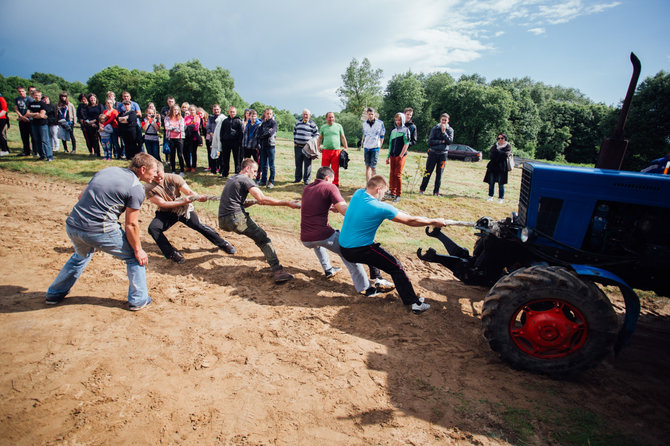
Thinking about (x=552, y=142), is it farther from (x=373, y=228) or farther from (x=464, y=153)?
(x=373, y=228)

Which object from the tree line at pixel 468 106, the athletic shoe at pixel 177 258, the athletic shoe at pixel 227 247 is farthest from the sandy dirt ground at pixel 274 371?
the tree line at pixel 468 106

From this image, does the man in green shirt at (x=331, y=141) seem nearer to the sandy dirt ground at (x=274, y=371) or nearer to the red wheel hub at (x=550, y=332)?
the sandy dirt ground at (x=274, y=371)

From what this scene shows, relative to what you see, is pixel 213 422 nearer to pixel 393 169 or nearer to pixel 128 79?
pixel 393 169

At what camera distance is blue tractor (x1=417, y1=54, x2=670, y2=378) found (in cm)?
313

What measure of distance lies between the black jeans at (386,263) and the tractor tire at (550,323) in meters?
1.10

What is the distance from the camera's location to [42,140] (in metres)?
11.3

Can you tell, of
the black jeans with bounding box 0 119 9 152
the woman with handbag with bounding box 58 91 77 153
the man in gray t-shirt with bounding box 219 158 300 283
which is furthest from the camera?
the woman with handbag with bounding box 58 91 77 153

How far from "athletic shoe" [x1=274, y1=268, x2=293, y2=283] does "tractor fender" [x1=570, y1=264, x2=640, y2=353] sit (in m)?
3.61

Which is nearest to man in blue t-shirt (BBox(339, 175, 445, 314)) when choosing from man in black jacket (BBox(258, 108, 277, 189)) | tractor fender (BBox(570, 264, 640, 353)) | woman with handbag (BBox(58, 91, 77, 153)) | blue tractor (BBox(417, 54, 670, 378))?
blue tractor (BBox(417, 54, 670, 378))

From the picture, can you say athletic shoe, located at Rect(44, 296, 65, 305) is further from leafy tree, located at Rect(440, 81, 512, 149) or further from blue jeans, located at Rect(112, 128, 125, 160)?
leafy tree, located at Rect(440, 81, 512, 149)

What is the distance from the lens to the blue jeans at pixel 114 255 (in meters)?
3.87

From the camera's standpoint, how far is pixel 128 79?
57500 mm

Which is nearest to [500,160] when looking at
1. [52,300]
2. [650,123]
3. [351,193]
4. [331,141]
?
[351,193]

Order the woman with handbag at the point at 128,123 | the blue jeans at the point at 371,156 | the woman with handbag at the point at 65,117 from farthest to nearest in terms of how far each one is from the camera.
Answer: the woman with handbag at the point at 65,117, the woman with handbag at the point at 128,123, the blue jeans at the point at 371,156
